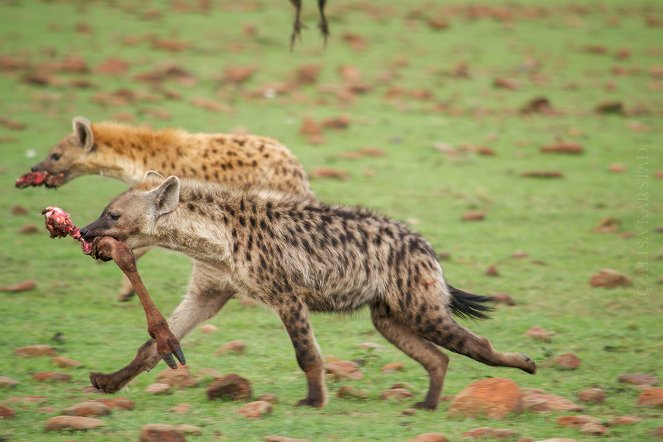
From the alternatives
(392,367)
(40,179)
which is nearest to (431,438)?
(392,367)

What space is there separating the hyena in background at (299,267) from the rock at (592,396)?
26 centimetres

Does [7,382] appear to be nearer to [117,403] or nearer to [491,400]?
[117,403]

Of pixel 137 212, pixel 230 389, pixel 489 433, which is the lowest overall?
pixel 230 389

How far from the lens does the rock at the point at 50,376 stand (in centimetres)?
508

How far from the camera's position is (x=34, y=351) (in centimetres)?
547

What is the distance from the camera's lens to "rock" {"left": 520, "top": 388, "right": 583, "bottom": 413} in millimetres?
4754

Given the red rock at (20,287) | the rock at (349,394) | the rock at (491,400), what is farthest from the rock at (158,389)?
the red rock at (20,287)

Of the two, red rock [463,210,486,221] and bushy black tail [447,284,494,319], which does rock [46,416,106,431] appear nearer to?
bushy black tail [447,284,494,319]

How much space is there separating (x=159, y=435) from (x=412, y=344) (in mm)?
1446

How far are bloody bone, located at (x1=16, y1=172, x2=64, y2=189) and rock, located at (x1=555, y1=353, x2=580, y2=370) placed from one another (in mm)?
3508

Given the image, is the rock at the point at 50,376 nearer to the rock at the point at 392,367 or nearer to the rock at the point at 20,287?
the rock at the point at 392,367

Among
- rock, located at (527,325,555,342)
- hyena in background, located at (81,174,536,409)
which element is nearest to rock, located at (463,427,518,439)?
hyena in background, located at (81,174,536,409)

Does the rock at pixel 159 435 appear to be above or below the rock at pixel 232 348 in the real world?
above

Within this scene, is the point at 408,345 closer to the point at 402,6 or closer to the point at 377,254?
the point at 377,254
